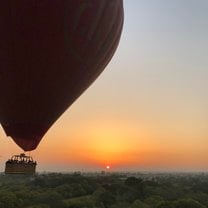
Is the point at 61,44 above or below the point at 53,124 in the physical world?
above

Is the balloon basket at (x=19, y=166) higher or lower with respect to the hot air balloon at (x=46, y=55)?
lower

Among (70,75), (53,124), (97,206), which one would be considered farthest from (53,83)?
(97,206)

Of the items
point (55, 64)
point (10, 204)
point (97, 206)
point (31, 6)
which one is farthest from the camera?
point (97, 206)

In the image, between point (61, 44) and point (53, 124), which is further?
point (53, 124)

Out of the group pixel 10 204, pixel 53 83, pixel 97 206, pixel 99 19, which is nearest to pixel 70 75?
pixel 53 83

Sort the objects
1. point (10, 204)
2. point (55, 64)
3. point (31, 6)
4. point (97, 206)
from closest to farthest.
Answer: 1. point (31, 6)
2. point (55, 64)
3. point (10, 204)
4. point (97, 206)

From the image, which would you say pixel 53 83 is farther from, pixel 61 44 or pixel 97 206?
pixel 97 206

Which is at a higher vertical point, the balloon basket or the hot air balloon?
the hot air balloon
